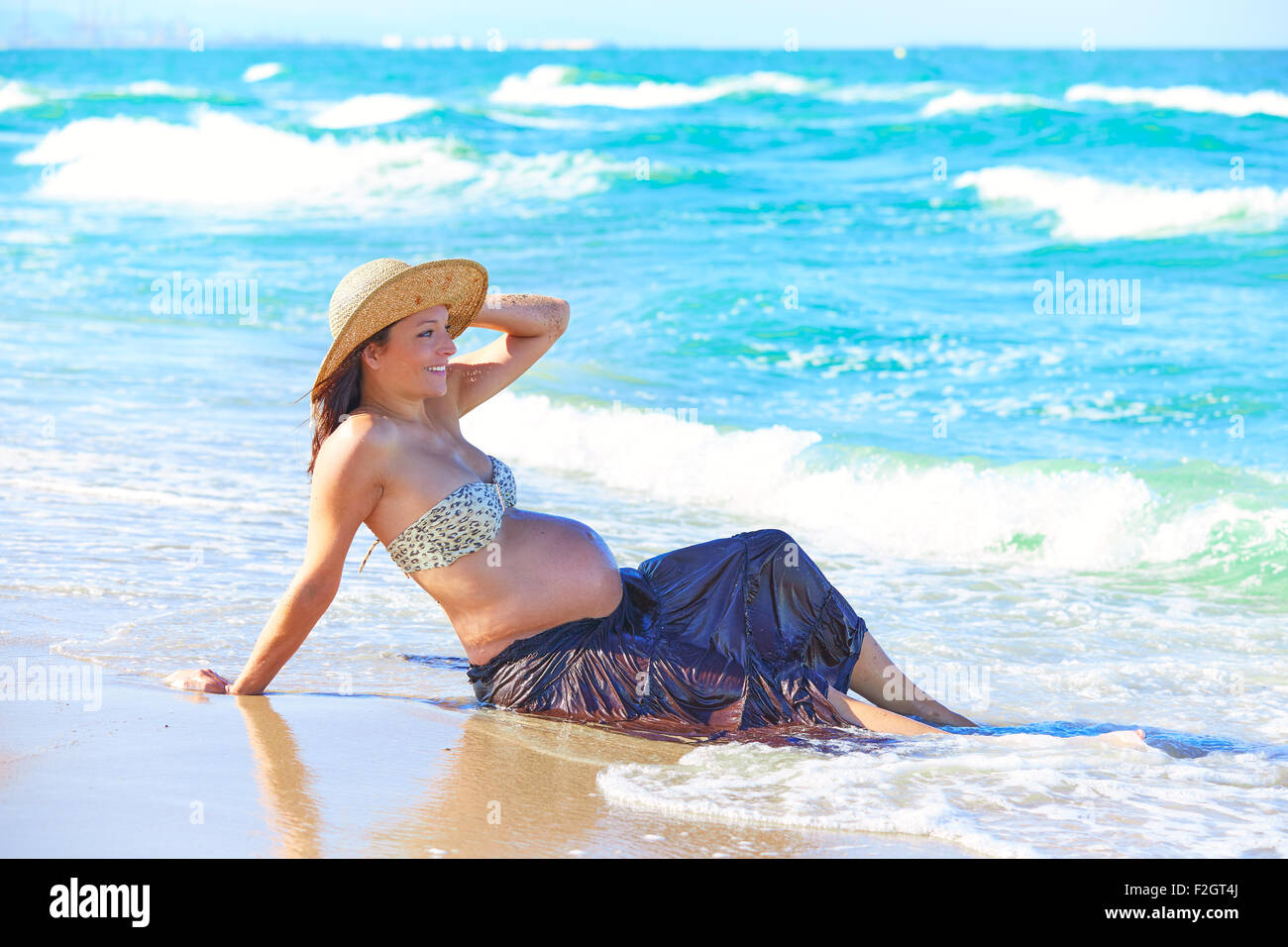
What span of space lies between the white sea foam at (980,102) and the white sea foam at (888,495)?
84.5ft

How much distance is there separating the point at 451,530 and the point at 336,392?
51 cm

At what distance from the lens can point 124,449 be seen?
7465mm

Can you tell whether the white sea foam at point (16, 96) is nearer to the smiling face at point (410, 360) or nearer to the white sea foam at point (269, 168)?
the white sea foam at point (269, 168)

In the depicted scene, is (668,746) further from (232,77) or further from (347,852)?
(232,77)

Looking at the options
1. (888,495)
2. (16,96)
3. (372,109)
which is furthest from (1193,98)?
(16,96)

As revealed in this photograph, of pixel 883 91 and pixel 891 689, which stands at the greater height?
pixel 883 91

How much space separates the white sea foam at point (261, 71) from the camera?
2014 inches

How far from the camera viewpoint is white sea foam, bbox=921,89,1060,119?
33.8m

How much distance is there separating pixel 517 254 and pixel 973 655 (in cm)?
1204

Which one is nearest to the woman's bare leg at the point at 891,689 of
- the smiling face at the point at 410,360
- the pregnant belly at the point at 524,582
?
the pregnant belly at the point at 524,582

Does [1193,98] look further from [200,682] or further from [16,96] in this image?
[200,682]

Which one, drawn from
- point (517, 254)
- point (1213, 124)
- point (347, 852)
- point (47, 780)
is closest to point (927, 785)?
point (347, 852)

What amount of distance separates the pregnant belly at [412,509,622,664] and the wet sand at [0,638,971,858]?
0.29 m

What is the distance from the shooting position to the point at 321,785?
336 centimetres
